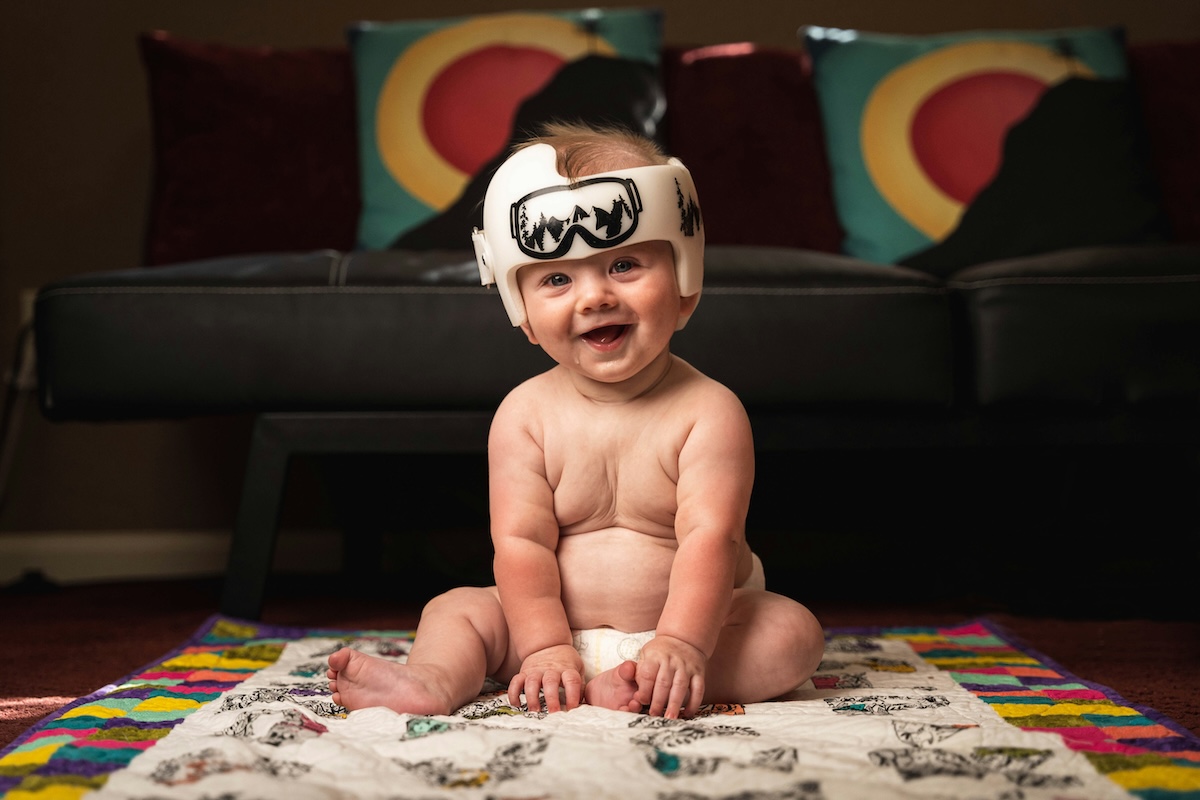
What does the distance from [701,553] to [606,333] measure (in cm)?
21

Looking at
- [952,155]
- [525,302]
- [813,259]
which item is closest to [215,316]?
[525,302]

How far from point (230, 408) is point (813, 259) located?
0.78 m

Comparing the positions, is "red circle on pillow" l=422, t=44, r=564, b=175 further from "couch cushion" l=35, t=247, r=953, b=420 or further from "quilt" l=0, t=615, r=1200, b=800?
"quilt" l=0, t=615, r=1200, b=800

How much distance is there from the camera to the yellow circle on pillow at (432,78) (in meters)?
1.87

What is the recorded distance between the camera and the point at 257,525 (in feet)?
4.44

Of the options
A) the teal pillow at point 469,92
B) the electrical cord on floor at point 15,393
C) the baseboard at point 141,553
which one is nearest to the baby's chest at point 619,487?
the teal pillow at point 469,92

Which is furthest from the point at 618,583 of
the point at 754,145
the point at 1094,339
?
the point at 754,145

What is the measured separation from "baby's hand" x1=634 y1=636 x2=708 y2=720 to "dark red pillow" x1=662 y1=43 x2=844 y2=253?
3.69ft

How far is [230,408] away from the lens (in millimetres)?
1366

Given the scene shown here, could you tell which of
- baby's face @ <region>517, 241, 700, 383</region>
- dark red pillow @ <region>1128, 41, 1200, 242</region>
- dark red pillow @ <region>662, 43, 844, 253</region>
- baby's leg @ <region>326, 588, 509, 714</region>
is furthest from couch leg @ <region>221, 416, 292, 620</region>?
dark red pillow @ <region>1128, 41, 1200, 242</region>

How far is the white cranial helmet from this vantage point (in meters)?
0.92

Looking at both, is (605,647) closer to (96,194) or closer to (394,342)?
(394,342)

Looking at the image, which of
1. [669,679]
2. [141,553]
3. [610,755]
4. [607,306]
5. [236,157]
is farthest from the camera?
[141,553]

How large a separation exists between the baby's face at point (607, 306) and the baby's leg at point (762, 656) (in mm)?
248
